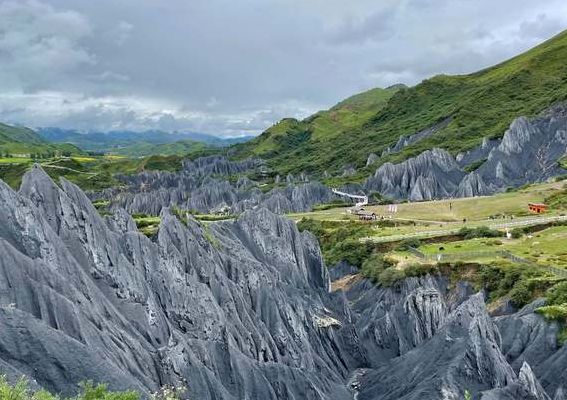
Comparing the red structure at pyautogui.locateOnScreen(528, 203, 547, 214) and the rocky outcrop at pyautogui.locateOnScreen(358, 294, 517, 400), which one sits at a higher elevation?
the red structure at pyautogui.locateOnScreen(528, 203, 547, 214)

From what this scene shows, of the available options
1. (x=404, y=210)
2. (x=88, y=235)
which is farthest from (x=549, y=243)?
(x=88, y=235)

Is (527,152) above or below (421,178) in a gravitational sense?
above

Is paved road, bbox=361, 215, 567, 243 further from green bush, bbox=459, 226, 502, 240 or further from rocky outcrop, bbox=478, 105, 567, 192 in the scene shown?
rocky outcrop, bbox=478, 105, 567, 192

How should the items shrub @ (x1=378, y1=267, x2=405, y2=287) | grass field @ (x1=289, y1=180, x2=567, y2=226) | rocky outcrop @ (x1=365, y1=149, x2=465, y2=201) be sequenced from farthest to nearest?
rocky outcrop @ (x1=365, y1=149, x2=465, y2=201) → grass field @ (x1=289, y1=180, x2=567, y2=226) → shrub @ (x1=378, y1=267, x2=405, y2=287)

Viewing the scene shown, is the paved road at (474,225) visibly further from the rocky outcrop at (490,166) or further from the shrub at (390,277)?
the rocky outcrop at (490,166)

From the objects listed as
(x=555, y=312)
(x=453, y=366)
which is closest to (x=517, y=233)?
(x=555, y=312)

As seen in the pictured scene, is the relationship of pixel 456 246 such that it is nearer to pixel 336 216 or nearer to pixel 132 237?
pixel 336 216

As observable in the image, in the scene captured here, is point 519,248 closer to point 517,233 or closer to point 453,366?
point 517,233

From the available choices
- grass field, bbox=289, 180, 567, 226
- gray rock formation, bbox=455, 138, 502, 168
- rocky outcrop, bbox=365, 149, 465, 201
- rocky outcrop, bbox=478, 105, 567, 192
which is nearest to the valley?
grass field, bbox=289, 180, 567, 226

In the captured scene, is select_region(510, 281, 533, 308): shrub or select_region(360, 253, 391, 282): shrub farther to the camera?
select_region(360, 253, 391, 282): shrub
